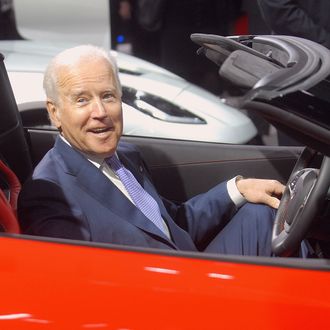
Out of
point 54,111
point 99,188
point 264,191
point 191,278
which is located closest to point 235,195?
point 264,191

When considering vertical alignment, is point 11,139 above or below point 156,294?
below

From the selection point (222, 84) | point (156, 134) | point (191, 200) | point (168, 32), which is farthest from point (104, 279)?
point (222, 84)

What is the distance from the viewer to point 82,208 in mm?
1788

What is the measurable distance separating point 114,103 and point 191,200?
537mm

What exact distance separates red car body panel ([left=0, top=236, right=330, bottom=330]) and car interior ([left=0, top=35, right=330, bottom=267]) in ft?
0.32

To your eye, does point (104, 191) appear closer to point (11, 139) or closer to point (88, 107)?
point (88, 107)

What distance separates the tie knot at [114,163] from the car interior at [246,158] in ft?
0.92

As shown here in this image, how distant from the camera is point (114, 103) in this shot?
6.43ft

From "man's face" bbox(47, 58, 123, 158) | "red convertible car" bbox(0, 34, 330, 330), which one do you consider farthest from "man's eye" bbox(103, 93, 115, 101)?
"red convertible car" bbox(0, 34, 330, 330)

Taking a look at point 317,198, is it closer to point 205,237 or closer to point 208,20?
point 205,237

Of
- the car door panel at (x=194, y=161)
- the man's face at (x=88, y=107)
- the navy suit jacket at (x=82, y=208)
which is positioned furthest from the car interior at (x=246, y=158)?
the man's face at (x=88, y=107)

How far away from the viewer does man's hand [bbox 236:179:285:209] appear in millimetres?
2148

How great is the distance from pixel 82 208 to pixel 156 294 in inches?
21.0

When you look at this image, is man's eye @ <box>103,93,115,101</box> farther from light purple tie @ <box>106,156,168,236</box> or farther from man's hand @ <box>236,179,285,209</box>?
man's hand @ <box>236,179,285,209</box>
